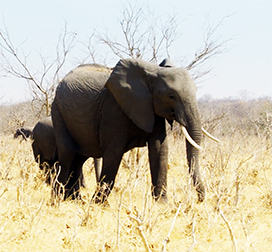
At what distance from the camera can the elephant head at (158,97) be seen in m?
5.80

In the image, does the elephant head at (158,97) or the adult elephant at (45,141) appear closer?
the elephant head at (158,97)

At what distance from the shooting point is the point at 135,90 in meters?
6.20

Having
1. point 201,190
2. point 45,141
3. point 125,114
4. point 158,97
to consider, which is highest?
point 158,97

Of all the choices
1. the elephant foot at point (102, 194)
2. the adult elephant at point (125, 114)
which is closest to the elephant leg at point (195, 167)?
the adult elephant at point (125, 114)

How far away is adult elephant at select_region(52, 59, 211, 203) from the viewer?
230 inches

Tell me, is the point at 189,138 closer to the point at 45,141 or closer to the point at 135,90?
the point at 135,90

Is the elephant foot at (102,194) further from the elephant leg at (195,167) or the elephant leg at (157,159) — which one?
the elephant leg at (195,167)

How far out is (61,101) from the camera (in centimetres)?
681

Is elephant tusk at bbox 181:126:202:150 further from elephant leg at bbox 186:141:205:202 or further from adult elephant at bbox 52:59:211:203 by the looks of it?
elephant leg at bbox 186:141:205:202

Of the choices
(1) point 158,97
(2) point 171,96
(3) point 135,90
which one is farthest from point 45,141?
(2) point 171,96

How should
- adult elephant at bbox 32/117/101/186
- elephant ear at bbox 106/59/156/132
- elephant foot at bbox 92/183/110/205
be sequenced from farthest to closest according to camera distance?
adult elephant at bbox 32/117/101/186
elephant ear at bbox 106/59/156/132
elephant foot at bbox 92/183/110/205

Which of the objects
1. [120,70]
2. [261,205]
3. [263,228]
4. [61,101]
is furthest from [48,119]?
[263,228]

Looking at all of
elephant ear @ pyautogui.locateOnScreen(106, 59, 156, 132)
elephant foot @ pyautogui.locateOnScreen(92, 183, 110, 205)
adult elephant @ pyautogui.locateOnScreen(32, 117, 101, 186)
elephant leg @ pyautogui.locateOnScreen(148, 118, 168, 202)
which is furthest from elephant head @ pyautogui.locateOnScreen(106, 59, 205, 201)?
adult elephant @ pyautogui.locateOnScreen(32, 117, 101, 186)

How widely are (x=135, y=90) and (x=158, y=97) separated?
35cm
